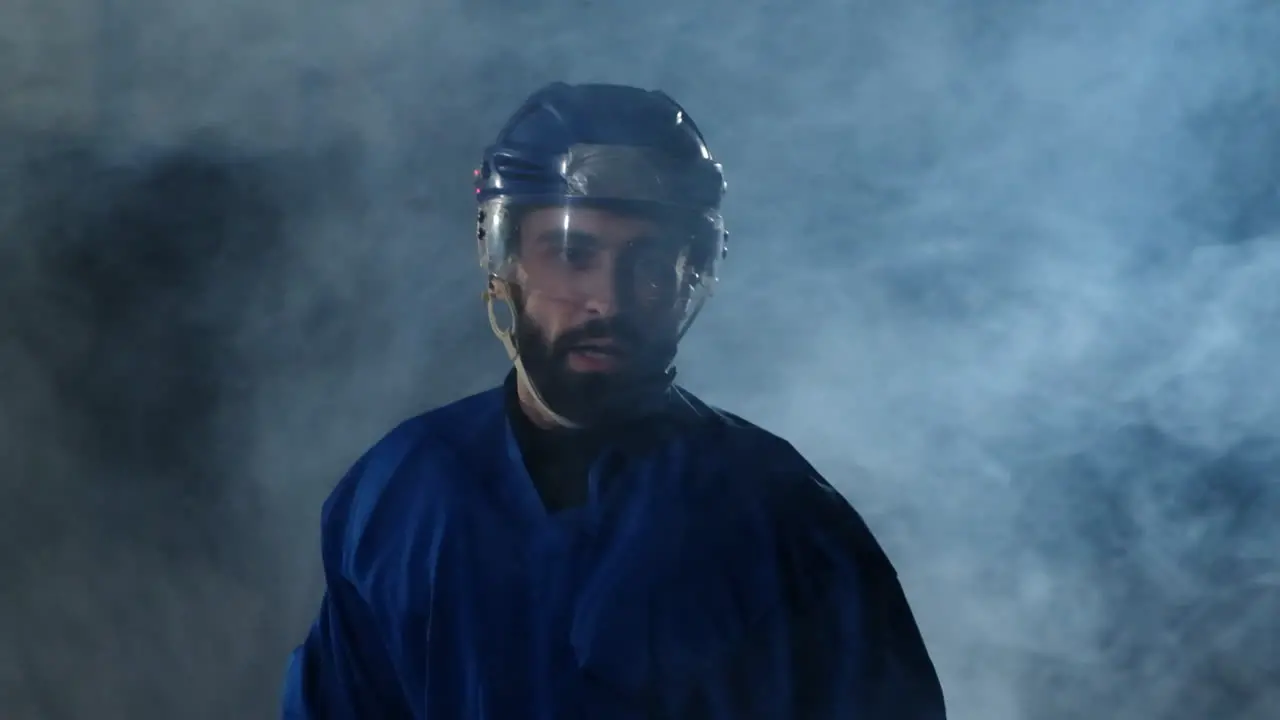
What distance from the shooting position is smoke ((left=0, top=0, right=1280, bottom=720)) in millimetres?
1426

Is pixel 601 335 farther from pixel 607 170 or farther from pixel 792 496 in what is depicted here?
pixel 792 496

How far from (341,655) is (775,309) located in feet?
2.20

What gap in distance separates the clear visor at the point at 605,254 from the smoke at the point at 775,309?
118 mm

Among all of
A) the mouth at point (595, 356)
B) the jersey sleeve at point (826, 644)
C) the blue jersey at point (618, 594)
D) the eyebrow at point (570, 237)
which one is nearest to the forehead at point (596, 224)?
the eyebrow at point (570, 237)

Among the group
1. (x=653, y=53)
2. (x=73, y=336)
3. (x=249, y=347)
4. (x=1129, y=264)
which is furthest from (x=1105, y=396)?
(x=73, y=336)

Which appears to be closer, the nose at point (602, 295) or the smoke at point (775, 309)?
the nose at point (602, 295)

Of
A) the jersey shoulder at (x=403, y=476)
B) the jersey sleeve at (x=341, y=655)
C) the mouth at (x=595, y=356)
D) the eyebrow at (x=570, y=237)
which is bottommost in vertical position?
the jersey sleeve at (x=341, y=655)

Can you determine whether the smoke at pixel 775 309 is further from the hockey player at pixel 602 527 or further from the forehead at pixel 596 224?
the forehead at pixel 596 224

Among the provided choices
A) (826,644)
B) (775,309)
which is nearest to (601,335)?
(775,309)

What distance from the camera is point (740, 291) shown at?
1457mm

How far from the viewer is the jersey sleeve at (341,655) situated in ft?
4.32

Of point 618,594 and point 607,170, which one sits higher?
point 607,170

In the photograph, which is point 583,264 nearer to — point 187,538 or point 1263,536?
point 187,538

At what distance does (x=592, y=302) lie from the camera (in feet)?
4.31
